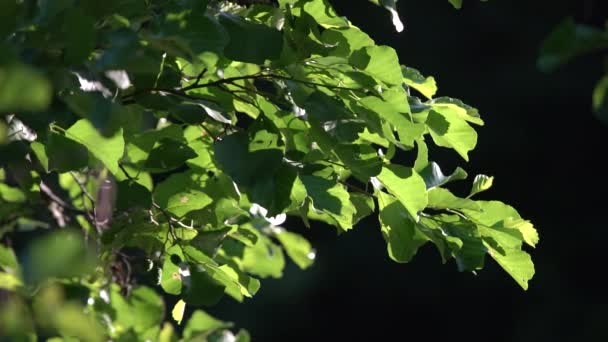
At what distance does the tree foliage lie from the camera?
73cm

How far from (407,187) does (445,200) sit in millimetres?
73

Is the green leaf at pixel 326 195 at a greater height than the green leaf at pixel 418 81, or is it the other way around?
the green leaf at pixel 418 81

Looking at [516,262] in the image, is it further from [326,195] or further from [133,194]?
[133,194]

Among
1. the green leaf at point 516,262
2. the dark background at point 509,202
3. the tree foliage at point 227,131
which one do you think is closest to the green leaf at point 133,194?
the tree foliage at point 227,131

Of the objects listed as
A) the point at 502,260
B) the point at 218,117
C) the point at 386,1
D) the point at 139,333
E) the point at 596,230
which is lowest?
the point at 596,230

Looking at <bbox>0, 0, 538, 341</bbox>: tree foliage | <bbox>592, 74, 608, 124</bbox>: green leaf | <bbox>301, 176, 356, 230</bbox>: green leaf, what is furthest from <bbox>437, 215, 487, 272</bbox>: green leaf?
<bbox>592, 74, 608, 124</bbox>: green leaf

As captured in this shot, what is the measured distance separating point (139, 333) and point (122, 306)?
1.7 inches

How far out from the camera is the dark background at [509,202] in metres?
4.39

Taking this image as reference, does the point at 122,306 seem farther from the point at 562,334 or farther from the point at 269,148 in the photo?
the point at 562,334

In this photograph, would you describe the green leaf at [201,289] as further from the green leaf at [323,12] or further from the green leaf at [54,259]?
the green leaf at [54,259]

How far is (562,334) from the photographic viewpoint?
4.39m

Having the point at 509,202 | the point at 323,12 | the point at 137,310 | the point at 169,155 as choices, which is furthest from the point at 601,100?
the point at 509,202

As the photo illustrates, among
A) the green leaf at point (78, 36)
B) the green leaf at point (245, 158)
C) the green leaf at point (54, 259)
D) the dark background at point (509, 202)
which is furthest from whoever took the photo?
the dark background at point (509, 202)

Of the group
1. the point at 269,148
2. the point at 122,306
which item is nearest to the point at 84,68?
the point at 269,148
